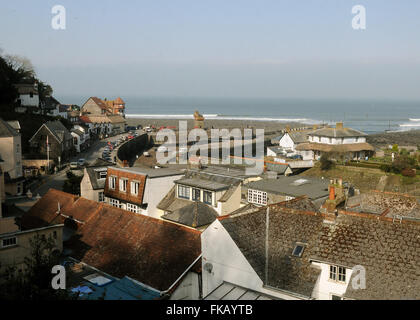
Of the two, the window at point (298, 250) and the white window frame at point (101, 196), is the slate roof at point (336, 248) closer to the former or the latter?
the window at point (298, 250)

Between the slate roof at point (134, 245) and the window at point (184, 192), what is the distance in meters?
5.96

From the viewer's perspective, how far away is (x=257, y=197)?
2534cm

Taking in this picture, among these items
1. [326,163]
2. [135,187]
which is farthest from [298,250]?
[326,163]

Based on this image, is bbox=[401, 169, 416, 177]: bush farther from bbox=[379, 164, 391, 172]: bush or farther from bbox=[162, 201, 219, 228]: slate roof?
bbox=[162, 201, 219, 228]: slate roof

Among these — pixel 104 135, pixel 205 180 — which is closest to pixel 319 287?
pixel 205 180

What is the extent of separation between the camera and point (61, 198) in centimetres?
2305

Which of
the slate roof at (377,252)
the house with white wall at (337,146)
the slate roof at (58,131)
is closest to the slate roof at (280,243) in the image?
the slate roof at (377,252)

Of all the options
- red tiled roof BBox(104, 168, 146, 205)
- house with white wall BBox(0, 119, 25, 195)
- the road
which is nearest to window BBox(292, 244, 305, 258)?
red tiled roof BBox(104, 168, 146, 205)

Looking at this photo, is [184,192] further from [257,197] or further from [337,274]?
[337,274]

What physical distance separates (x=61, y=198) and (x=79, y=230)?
4560 mm

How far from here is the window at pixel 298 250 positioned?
1321 centimetres

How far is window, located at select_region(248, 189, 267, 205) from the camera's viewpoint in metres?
25.0

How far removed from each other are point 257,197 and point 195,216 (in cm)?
564
